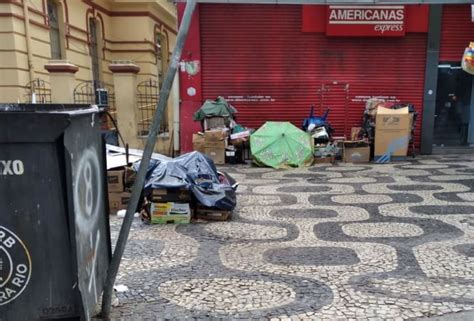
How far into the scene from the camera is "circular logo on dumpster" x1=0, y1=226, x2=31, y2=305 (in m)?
2.49

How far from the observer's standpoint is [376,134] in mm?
11156

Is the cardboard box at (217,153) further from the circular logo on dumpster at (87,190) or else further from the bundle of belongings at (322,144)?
the circular logo on dumpster at (87,190)

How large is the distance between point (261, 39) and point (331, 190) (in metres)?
5.95

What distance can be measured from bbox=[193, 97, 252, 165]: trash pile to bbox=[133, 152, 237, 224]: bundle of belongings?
4.80m

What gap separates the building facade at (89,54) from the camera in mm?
11156

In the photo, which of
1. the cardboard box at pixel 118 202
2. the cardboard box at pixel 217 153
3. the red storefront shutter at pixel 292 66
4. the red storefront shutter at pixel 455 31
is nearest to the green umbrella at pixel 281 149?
the cardboard box at pixel 217 153

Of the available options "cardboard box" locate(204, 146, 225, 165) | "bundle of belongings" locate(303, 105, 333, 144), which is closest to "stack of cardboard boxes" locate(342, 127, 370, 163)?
"bundle of belongings" locate(303, 105, 333, 144)

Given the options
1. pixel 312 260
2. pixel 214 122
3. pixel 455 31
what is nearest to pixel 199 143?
pixel 214 122

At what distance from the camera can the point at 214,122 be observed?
36.6 ft

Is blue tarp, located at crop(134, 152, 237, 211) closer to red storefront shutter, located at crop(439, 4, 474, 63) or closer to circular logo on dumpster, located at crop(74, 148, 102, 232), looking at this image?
circular logo on dumpster, located at crop(74, 148, 102, 232)

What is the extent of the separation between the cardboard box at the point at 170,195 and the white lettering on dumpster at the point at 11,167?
130 inches

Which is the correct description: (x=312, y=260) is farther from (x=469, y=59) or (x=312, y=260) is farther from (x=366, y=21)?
(x=469, y=59)

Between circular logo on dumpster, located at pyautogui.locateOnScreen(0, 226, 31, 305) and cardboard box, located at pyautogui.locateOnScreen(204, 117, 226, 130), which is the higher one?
cardboard box, located at pyautogui.locateOnScreen(204, 117, 226, 130)

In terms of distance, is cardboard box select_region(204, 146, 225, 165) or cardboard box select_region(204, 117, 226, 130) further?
cardboard box select_region(204, 117, 226, 130)
